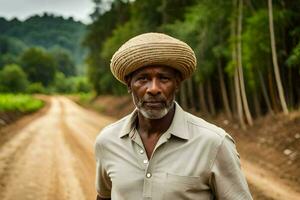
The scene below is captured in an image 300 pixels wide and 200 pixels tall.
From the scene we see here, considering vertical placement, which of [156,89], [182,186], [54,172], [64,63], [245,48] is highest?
[64,63]

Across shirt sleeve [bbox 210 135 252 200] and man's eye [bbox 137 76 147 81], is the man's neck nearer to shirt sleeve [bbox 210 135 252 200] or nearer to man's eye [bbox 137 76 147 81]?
man's eye [bbox 137 76 147 81]

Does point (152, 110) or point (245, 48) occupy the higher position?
point (245, 48)

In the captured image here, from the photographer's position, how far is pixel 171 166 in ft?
7.06

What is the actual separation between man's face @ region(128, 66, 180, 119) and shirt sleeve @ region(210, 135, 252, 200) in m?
0.38

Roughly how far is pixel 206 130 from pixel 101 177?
0.74 m

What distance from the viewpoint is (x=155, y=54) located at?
2.25 metres

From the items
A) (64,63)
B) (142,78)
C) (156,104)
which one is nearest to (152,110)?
(156,104)

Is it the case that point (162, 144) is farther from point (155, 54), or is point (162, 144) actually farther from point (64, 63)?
point (64, 63)

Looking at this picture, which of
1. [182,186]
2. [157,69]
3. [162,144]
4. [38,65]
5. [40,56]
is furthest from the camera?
[38,65]

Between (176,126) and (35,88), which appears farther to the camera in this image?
(35,88)

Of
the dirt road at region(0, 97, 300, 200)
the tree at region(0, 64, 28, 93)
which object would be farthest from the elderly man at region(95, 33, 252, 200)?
the tree at region(0, 64, 28, 93)

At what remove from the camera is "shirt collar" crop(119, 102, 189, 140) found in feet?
7.23

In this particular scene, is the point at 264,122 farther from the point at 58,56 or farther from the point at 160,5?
the point at 58,56

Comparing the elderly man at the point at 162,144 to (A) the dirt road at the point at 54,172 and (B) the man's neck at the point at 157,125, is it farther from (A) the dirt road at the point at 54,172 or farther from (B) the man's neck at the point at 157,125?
(A) the dirt road at the point at 54,172
